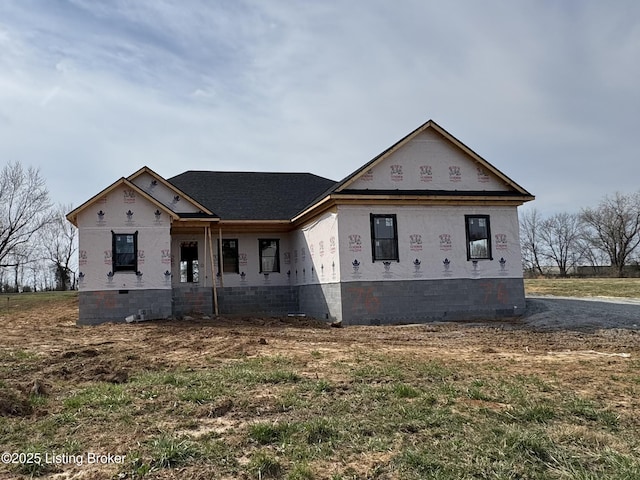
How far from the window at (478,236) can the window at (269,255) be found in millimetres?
8015

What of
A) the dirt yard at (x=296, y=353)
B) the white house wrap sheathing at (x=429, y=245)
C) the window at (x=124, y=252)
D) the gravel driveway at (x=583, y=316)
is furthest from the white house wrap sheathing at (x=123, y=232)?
the gravel driveway at (x=583, y=316)

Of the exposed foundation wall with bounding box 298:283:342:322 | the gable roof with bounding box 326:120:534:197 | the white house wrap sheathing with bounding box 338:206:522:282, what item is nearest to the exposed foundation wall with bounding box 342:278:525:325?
the white house wrap sheathing with bounding box 338:206:522:282

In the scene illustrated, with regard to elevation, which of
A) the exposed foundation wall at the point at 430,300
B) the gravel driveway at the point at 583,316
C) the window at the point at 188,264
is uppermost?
the window at the point at 188,264

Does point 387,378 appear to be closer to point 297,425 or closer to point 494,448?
point 297,425

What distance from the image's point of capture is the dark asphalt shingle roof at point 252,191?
20.5 meters

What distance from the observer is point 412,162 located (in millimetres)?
17062

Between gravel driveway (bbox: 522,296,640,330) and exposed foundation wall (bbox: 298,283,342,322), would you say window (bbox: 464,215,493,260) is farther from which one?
exposed foundation wall (bbox: 298,283,342,322)

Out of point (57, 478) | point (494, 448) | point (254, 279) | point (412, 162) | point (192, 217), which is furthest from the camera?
point (254, 279)

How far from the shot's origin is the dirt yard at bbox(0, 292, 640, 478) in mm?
5816

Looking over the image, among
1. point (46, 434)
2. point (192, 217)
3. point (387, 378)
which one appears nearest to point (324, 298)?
point (192, 217)

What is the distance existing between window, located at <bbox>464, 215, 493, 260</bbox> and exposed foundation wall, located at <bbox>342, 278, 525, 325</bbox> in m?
0.88

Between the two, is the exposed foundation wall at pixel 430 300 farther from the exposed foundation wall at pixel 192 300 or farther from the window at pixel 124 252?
the window at pixel 124 252

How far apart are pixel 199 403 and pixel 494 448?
311 cm

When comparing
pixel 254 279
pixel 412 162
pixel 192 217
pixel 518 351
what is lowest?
pixel 518 351
